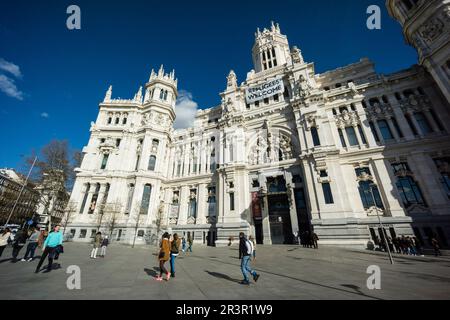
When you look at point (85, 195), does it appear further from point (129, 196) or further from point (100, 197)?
point (129, 196)

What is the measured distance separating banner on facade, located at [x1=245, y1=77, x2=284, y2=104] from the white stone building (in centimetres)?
22

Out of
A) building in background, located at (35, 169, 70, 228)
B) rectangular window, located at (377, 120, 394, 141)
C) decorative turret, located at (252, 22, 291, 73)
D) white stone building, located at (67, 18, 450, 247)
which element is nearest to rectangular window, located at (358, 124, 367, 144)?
white stone building, located at (67, 18, 450, 247)

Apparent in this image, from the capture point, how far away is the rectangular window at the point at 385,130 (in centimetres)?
2388

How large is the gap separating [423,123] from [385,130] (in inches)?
146

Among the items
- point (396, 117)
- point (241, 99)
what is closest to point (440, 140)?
point (396, 117)

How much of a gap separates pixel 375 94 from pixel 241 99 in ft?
69.3

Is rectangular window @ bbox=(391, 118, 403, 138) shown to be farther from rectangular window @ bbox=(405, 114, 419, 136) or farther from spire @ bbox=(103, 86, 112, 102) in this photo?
spire @ bbox=(103, 86, 112, 102)

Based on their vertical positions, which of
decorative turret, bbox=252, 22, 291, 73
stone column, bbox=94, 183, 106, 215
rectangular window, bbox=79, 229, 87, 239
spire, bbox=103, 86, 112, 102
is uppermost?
decorative turret, bbox=252, 22, 291, 73

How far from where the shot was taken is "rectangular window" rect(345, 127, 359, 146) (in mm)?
25344

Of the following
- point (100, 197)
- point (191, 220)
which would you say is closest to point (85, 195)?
point (100, 197)

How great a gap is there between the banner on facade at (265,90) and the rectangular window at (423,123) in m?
18.4

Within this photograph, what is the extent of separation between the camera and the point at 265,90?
111 ft

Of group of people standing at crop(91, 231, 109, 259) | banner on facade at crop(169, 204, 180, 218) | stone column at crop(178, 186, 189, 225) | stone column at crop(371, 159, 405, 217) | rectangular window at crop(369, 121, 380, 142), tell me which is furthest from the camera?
banner on facade at crop(169, 204, 180, 218)
